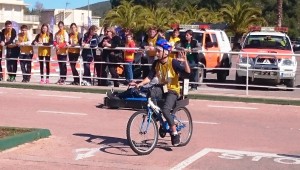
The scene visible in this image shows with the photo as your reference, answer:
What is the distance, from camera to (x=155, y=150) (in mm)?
9680

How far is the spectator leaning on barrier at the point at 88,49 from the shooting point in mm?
18594

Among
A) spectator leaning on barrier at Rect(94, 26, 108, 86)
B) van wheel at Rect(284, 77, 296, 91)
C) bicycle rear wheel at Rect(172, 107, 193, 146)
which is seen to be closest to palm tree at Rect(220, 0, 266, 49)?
van wheel at Rect(284, 77, 296, 91)

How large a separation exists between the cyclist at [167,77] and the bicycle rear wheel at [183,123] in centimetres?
24

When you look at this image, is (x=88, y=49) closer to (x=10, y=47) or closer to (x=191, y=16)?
(x=10, y=47)

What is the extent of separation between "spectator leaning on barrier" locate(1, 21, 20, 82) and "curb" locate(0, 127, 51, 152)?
9.15m

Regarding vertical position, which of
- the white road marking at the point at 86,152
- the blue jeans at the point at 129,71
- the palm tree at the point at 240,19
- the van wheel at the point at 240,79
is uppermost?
the palm tree at the point at 240,19

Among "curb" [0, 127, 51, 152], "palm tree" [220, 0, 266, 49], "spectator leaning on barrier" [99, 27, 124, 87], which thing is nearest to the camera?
"curb" [0, 127, 51, 152]

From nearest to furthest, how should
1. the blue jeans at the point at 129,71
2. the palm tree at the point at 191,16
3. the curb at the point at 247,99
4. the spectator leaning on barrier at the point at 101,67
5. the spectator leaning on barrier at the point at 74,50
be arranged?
the curb at the point at 247,99 → the blue jeans at the point at 129,71 → the spectator leaning on barrier at the point at 101,67 → the spectator leaning on barrier at the point at 74,50 → the palm tree at the point at 191,16

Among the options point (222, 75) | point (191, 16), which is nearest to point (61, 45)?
point (222, 75)

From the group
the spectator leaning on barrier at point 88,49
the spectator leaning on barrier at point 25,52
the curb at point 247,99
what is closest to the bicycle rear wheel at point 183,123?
the curb at point 247,99

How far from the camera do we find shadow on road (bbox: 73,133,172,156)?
9.59 m

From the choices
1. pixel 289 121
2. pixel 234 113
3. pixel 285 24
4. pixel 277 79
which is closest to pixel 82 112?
pixel 234 113

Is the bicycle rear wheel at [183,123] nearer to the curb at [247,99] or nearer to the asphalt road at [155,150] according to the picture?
the asphalt road at [155,150]

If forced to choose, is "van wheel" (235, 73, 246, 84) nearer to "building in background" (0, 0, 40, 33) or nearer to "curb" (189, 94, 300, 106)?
"curb" (189, 94, 300, 106)
